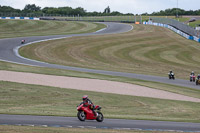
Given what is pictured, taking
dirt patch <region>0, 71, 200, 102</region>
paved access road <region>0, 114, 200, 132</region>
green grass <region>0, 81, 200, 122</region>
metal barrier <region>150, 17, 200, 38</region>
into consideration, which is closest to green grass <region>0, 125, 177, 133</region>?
paved access road <region>0, 114, 200, 132</region>

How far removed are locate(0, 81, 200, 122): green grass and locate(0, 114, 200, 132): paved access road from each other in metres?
1.02

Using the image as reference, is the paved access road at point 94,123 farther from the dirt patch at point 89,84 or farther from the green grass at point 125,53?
the green grass at point 125,53

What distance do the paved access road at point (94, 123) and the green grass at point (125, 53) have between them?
26141 mm

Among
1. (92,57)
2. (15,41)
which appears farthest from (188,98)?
(15,41)

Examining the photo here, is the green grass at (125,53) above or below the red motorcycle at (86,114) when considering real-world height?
below

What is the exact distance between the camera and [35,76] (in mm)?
34062

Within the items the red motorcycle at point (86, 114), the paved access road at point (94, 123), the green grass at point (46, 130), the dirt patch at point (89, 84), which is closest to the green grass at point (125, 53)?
the dirt patch at point (89, 84)

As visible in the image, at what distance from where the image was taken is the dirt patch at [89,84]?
28.7 m

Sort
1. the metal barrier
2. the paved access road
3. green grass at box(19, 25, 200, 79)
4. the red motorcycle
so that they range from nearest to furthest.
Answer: the paved access road < the red motorcycle < green grass at box(19, 25, 200, 79) < the metal barrier

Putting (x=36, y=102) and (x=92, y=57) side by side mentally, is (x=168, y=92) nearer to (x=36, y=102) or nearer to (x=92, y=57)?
(x=36, y=102)

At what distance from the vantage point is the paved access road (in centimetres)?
1554

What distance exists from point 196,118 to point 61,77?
1745 cm

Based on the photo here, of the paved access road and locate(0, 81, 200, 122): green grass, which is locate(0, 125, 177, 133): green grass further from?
locate(0, 81, 200, 122): green grass

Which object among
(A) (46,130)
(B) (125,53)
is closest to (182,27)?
(B) (125,53)
